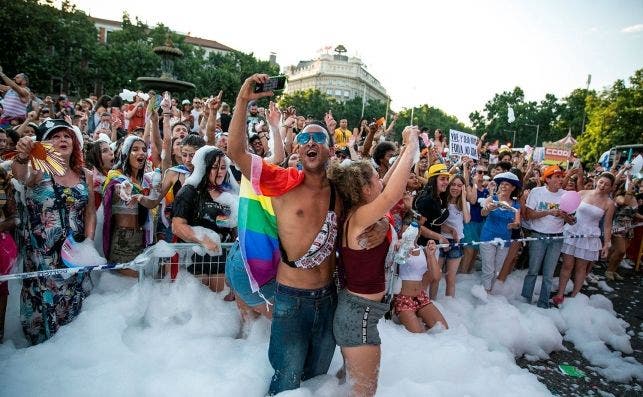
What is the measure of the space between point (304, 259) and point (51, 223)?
2.25m

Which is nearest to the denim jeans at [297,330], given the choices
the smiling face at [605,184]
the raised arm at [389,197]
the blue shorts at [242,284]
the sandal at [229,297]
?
the blue shorts at [242,284]

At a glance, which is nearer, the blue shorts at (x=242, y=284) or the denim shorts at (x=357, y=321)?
the denim shorts at (x=357, y=321)

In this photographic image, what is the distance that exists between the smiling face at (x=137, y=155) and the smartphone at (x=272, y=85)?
2.51 m

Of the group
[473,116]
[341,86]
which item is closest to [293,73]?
[341,86]

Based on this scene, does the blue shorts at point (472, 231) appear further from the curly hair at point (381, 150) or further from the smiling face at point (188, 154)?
the smiling face at point (188, 154)

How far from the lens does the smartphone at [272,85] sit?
2.43m

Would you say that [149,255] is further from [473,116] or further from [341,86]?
[341,86]

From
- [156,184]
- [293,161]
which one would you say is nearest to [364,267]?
[293,161]

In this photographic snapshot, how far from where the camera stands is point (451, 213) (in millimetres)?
5715

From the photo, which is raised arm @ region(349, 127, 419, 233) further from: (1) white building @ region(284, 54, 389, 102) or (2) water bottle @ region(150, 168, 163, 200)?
(1) white building @ region(284, 54, 389, 102)

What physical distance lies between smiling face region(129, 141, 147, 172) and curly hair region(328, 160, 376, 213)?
277cm

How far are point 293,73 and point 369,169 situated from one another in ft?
411

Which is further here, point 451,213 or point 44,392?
point 451,213

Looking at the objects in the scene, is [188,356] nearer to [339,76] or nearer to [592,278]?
[592,278]
